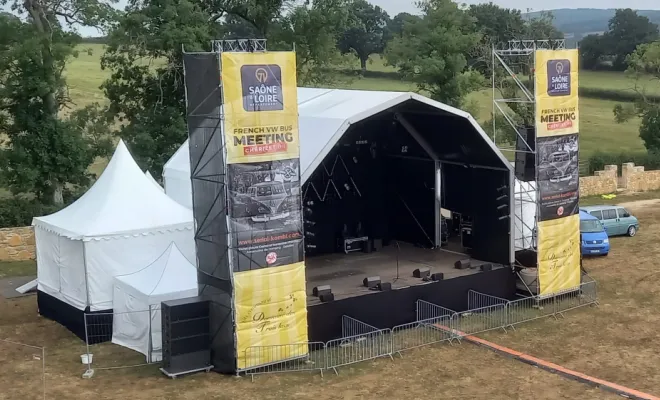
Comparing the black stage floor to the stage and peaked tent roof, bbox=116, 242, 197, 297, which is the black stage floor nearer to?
the stage

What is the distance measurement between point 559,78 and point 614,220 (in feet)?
28.1

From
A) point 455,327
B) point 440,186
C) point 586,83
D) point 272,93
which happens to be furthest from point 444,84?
point 586,83

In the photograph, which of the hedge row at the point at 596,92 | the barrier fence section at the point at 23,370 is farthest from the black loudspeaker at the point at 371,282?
the hedge row at the point at 596,92

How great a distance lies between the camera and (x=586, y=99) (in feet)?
216

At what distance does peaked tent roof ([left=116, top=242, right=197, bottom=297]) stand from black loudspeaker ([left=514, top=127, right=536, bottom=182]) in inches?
303

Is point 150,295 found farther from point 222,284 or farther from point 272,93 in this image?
point 272,93

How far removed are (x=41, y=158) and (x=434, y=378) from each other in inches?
724

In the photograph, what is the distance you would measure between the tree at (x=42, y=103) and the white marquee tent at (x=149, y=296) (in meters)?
12.6

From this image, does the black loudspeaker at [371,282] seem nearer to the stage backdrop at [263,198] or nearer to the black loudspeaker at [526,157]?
the stage backdrop at [263,198]

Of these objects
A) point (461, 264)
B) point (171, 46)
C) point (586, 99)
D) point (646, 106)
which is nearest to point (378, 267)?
point (461, 264)

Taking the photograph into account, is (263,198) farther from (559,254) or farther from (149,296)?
(559,254)

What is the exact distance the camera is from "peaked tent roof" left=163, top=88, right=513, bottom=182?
15875mm

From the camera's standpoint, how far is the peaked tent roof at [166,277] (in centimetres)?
1562

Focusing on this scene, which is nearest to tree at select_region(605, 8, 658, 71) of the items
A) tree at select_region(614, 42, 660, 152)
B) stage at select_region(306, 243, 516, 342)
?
tree at select_region(614, 42, 660, 152)
